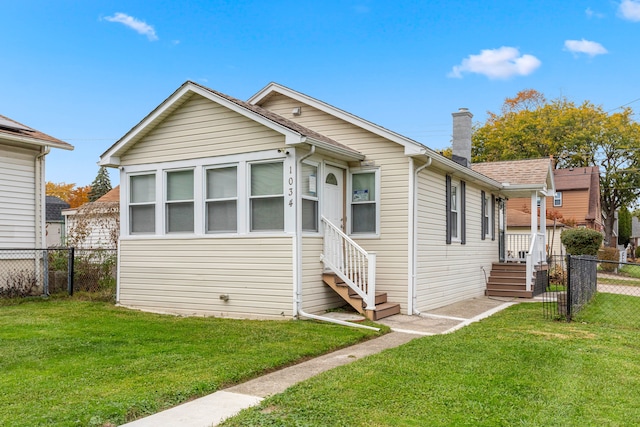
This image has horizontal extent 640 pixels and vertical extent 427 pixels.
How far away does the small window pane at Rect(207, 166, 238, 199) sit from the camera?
995 cm

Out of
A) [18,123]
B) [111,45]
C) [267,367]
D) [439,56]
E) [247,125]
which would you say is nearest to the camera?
[267,367]

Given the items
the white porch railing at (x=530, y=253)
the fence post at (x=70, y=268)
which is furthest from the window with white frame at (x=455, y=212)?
the fence post at (x=70, y=268)

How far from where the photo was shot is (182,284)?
34.5 feet

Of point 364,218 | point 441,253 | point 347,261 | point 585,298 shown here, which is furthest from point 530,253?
point 347,261

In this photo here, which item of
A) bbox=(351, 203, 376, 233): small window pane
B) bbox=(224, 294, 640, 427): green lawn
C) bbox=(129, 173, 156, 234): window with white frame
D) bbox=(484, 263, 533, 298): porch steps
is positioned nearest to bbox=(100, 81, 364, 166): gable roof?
bbox=(129, 173, 156, 234): window with white frame

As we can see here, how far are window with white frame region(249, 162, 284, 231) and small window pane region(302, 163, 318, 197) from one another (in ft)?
1.35

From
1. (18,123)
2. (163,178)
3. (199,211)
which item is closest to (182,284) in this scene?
(199,211)

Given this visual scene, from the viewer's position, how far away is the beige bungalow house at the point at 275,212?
9359 mm

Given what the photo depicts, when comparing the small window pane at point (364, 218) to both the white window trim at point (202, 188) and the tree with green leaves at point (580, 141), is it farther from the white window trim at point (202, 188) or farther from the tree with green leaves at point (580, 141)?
the tree with green leaves at point (580, 141)

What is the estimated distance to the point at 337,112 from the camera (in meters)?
10.9

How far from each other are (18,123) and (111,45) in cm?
686

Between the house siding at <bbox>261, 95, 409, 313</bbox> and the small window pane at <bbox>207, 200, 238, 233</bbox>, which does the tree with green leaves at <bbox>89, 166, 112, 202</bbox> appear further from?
the house siding at <bbox>261, 95, 409, 313</bbox>

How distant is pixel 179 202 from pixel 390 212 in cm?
429

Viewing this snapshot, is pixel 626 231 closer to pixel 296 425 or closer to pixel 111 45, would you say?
pixel 111 45
